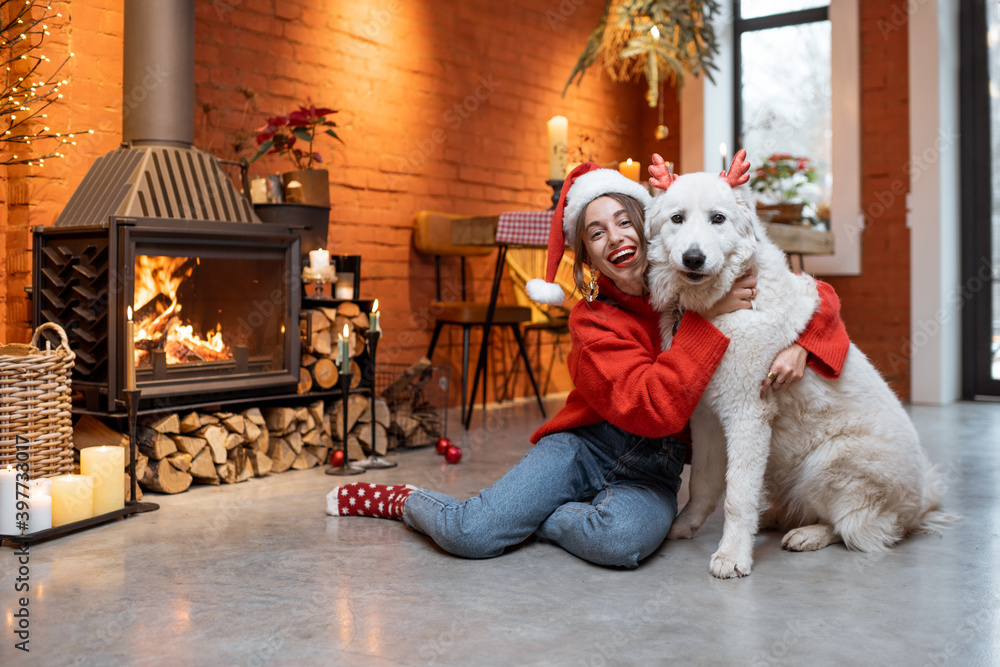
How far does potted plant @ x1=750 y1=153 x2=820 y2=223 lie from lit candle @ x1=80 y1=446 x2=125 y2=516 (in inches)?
166

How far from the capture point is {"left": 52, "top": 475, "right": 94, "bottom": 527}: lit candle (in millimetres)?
2207

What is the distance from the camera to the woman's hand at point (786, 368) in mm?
1910

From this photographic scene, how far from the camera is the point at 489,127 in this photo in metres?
4.93

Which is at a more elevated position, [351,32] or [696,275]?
[351,32]

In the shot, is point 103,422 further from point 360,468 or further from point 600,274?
point 600,274

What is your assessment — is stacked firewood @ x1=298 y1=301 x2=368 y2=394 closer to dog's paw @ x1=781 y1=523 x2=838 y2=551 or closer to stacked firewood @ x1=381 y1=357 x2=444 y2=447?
stacked firewood @ x1=381 y1=357 x2=444 y2=447

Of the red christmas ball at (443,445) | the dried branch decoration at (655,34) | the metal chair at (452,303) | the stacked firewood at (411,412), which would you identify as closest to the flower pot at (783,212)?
the dried branch decoration at (655,34)

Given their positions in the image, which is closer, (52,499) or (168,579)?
(168,579)

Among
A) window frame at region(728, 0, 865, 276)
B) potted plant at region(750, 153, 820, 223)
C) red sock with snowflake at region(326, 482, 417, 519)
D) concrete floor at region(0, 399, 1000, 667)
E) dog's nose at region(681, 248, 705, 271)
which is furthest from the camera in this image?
potted plant at region(750, 153, 820, 223)

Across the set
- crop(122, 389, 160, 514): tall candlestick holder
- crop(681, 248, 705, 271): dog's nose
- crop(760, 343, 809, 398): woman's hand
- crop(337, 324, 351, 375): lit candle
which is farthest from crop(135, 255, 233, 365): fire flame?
crop(760, 343, 809, 398): woman's hand

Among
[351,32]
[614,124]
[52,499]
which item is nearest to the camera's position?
[52,499]

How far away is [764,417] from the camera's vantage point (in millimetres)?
1907

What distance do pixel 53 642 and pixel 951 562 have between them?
6.29ft

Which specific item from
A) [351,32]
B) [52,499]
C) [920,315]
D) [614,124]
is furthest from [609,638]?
[614,124]
